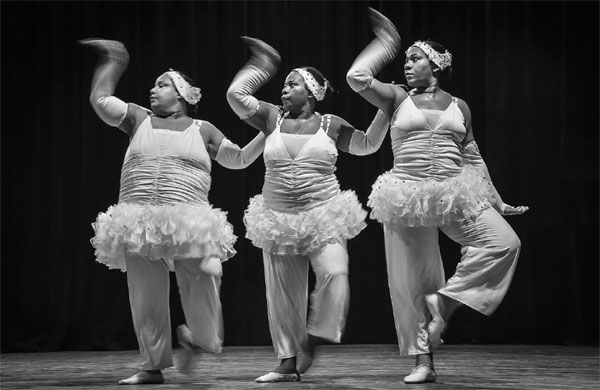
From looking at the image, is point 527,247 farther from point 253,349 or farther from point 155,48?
point 155,48

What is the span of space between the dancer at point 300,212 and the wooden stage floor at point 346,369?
278 mm

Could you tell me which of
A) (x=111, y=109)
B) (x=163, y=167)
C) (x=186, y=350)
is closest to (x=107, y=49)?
(x=111, y=109)

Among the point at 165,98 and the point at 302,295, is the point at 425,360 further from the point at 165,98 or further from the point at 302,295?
the point at 165,98

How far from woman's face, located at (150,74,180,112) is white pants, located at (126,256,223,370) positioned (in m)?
0.76

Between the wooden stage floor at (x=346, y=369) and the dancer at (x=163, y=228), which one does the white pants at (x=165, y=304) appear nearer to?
the dancer at (x=163, y=228)

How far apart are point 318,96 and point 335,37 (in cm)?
254

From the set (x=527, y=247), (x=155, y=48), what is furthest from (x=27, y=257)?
(x=527, y=247)

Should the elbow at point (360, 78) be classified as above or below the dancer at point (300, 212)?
above

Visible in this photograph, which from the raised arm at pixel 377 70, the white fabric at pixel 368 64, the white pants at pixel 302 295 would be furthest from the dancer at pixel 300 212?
the white fabric at pixel 368 64

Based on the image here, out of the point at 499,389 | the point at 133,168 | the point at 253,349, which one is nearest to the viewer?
the point at 499,389

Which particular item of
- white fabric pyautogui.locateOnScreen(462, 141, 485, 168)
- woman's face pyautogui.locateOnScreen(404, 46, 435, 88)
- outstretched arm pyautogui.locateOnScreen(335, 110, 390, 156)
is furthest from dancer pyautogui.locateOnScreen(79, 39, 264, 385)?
white fabric pyautogui.locateOnScreen(462, 141, 485, 168)

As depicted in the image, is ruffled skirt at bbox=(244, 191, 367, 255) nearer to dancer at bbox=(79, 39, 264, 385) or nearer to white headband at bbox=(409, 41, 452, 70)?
dancer at bbox=(79, 39, 264, 385)

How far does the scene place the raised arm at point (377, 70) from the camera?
14.3ft

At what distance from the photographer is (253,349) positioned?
6668mm
